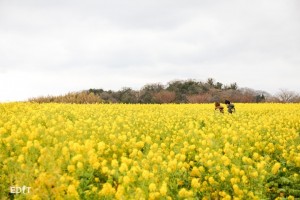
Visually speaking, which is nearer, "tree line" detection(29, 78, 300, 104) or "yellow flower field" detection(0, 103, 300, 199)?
"yellow flower field" detection(0, 103, 300, 199)

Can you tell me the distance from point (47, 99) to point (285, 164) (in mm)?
31431

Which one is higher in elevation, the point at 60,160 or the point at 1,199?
the point at 60,160

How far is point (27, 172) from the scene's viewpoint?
4.96 meters

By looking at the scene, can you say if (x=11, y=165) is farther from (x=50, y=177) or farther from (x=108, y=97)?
(x=108, y=97)

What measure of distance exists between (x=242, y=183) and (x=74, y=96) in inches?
1241

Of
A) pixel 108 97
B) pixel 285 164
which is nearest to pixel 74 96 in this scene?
pixel 108 97

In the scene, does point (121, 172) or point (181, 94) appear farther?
point (181, 94)

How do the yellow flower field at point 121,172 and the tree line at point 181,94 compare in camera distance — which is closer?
the yellow flower field at point 121,172

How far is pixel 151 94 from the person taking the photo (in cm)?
5828

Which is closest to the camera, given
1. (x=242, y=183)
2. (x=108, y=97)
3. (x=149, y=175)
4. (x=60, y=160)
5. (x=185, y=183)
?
(x=149, y=175)

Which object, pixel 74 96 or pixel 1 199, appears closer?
pixel 1 199

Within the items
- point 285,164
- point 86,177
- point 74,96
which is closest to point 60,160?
point 86,177

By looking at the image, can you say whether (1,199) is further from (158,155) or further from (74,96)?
(74,96)

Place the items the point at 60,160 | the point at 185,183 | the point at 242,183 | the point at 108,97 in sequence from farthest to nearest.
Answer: the point at 108,97 < the point at 185,183 < the point at 242,183 < the point at 60,160
